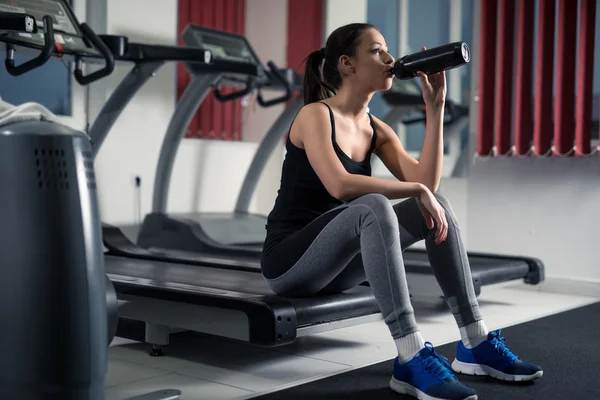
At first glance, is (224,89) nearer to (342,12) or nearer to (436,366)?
(342,12)

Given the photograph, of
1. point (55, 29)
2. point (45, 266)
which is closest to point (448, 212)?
point (45, 266)

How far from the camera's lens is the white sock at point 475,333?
6.82 ft

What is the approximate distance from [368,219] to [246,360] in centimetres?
82

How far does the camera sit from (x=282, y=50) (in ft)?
19.7

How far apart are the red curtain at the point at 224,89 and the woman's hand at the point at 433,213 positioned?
3.51m

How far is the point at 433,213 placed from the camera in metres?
1.97

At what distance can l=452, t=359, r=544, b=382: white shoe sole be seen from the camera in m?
2.04

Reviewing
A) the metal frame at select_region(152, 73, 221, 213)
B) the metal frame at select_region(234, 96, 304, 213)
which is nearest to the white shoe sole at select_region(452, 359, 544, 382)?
the metal frame at select_region(152, 73, 221, 213)

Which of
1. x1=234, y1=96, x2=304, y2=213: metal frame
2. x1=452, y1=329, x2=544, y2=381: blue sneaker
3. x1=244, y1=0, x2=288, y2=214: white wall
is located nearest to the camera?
A: x1=452, y1=329, x2=544, y2=381: blue sneaker

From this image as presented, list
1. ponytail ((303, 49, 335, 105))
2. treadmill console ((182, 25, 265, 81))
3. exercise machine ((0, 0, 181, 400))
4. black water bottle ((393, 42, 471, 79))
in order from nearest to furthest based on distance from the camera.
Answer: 1. exercise machine ((0, 0, 181, 400))
2. black water bottle ((393, 42, 471, 79))
3. ponytail ((303, 49, 335, 105))
4. treadmill console ((182, 25, 265, 81))

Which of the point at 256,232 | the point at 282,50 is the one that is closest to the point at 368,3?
the point at 282,50

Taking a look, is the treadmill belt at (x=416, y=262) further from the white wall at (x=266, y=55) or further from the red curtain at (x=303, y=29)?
the red curtain at (x=303, y=29)

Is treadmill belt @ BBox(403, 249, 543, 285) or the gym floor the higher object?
treadmill belt @ BBox(403, 249, 543, 285)

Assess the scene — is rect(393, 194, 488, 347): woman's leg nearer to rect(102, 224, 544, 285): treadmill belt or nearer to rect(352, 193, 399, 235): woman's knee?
rect(352, 193, 399, 235): woman's knee
